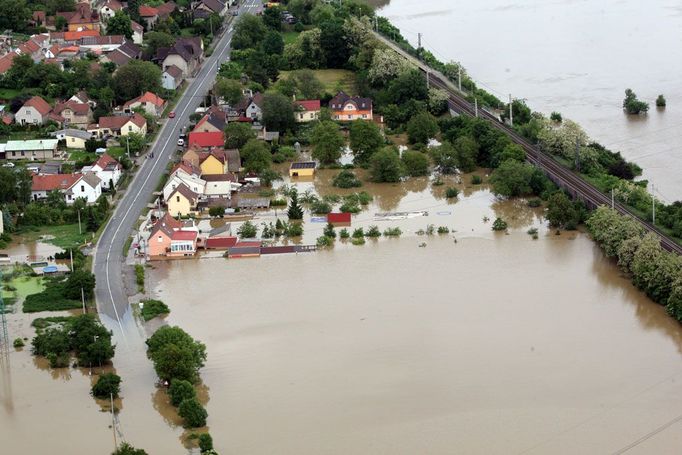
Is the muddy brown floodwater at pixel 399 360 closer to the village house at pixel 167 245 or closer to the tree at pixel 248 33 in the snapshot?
the village house at pixel 167 245

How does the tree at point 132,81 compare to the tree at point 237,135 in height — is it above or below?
above

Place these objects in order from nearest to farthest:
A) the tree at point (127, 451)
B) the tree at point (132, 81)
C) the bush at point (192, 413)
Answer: the tree at point (127, 451)
the bush at point (192, 413)
the tree at point (132, 81)

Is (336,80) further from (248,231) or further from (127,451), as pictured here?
(127,451)

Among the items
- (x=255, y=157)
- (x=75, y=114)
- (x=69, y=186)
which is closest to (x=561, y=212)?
(x=255, y=157)

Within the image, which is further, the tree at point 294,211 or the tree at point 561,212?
the tree at point 294,211

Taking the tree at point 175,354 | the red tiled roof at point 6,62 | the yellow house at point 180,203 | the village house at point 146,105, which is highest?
the red tiled roof at point 6,62

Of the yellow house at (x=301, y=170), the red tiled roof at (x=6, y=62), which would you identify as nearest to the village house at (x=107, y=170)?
the yellow house at (x=301, y=170)

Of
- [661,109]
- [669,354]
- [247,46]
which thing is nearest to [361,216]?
[669,354]

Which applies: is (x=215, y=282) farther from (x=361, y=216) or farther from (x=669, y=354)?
(x=669, y=354)
